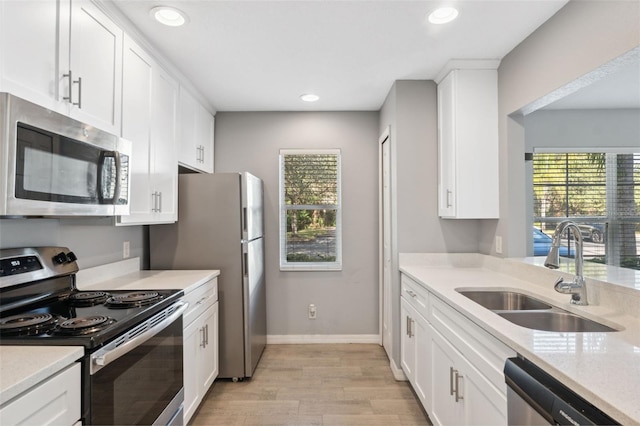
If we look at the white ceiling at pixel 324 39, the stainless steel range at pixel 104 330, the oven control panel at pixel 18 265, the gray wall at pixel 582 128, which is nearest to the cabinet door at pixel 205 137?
the white ceiling at pixel 324 39

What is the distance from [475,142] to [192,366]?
2482mm

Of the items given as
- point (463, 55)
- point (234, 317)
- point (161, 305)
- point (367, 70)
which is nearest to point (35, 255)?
→ point (161, 305)

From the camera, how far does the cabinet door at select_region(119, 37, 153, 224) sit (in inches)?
75.6

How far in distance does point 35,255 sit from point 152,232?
3.60 ft

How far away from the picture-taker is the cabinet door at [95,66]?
150 cm

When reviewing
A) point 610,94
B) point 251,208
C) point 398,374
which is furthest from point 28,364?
point 610,94

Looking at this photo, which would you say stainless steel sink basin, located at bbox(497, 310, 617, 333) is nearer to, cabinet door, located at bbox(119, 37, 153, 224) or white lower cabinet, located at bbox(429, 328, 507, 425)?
white lower cabinet, located at bbox(429, 328, 507, 425)

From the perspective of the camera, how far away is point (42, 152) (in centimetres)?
122

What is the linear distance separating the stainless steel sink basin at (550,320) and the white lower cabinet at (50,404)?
1755 mm

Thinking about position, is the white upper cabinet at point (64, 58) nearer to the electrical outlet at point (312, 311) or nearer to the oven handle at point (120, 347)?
the oven handle at point (120, 347)

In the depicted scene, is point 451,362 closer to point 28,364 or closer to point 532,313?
point 532,313

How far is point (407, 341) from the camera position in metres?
2.55

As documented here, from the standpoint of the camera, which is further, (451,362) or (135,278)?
(135,278)

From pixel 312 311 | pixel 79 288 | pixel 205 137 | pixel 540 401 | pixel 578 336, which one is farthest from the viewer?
pixel 312 311
